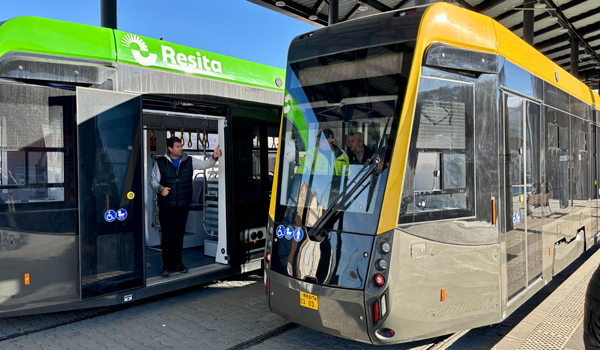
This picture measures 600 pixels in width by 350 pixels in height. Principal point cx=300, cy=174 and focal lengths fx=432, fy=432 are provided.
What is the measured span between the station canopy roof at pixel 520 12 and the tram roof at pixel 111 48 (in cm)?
531

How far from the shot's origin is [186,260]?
6.84 metres

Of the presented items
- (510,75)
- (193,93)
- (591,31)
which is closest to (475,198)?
(510,75)

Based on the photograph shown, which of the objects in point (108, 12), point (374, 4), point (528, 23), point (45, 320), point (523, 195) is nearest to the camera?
point (523, 195)

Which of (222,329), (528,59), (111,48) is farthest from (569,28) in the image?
(222,329)

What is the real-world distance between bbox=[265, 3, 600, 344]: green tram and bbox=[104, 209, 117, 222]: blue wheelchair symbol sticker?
1.83 meters

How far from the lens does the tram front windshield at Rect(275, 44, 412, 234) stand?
11.1 ft

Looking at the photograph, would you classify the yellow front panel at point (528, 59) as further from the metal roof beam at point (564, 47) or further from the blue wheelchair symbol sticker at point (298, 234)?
the metal roof beam at point (564, 47)

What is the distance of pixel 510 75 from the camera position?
13.8ft

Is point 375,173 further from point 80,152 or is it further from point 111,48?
point 111,48

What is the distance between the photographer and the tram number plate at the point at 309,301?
3.55 metres

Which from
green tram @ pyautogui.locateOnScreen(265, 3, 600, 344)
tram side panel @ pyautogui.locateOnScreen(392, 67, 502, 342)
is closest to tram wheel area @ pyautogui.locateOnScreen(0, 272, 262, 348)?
green tram @ pyautogui.locateOnScreen(265, 3, 600, 344)

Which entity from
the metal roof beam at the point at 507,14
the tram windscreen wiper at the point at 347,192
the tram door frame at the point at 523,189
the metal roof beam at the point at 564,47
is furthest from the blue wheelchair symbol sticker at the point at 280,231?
the metal roof beam at the point at 564,47

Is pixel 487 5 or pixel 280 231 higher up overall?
pixel 487 5

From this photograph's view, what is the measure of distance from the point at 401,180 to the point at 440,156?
0.47 meters
